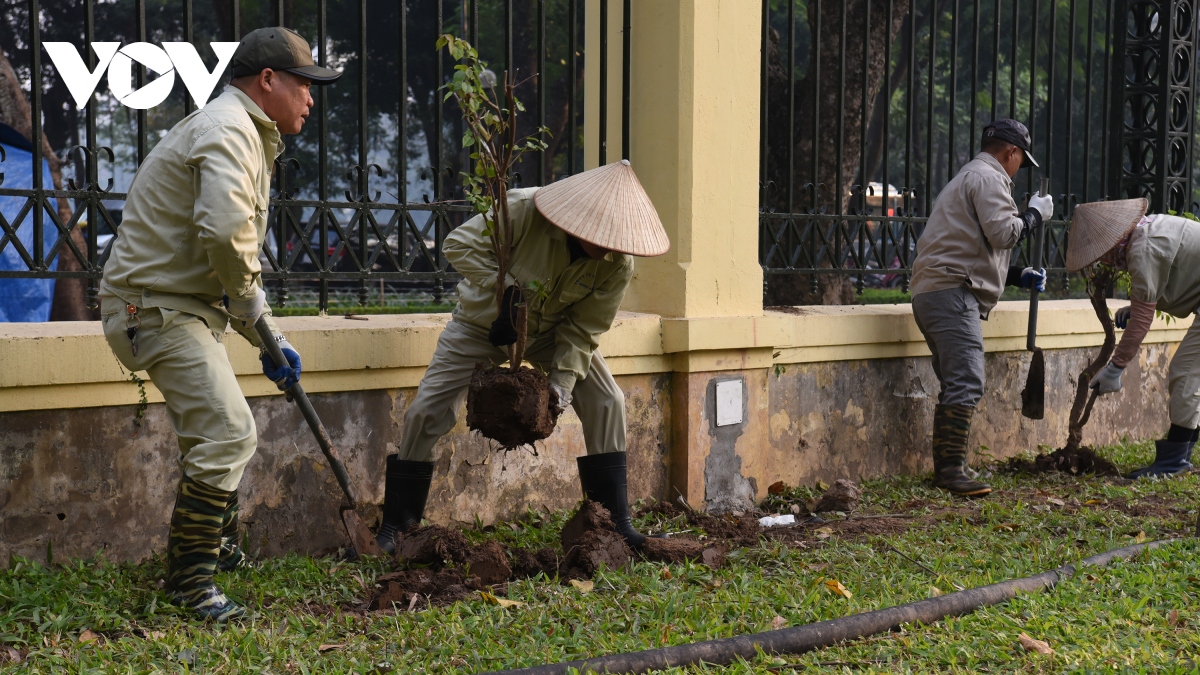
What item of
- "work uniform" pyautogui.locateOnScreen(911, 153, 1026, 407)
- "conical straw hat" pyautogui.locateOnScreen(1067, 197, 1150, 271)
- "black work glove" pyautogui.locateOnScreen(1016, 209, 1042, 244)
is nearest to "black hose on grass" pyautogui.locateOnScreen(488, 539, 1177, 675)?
"work uniform" pyautogui.locateOnScreen(911, 153, 1026, 407)

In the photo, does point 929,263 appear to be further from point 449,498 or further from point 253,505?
point 253,505

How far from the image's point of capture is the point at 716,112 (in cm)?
565

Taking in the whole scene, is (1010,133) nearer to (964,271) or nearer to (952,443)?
(964,271)

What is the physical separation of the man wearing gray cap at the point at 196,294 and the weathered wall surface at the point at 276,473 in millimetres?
570

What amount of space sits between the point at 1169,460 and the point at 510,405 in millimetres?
4738

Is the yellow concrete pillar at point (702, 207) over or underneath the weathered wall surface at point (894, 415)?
over

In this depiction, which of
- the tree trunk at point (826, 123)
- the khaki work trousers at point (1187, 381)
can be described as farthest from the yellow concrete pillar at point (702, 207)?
the khaki work trousers at point (1187, 381)

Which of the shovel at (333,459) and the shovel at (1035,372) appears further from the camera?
the shovel at (1035,372)

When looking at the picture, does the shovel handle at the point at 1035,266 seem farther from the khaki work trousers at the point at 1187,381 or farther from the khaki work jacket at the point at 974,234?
the khaki work trousers at the point at 1187,381

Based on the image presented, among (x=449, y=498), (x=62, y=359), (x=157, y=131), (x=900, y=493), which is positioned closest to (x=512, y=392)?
(x=449, y=498)

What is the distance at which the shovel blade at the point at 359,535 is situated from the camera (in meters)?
4.48

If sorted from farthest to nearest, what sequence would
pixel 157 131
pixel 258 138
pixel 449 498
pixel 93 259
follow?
pixel 157 131 → pixel 449 498 → pixel 93 259 → pixel 258 138

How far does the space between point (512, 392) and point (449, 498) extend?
961mm

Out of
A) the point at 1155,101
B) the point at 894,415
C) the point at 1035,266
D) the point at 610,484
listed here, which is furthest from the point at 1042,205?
the point at 610,484
